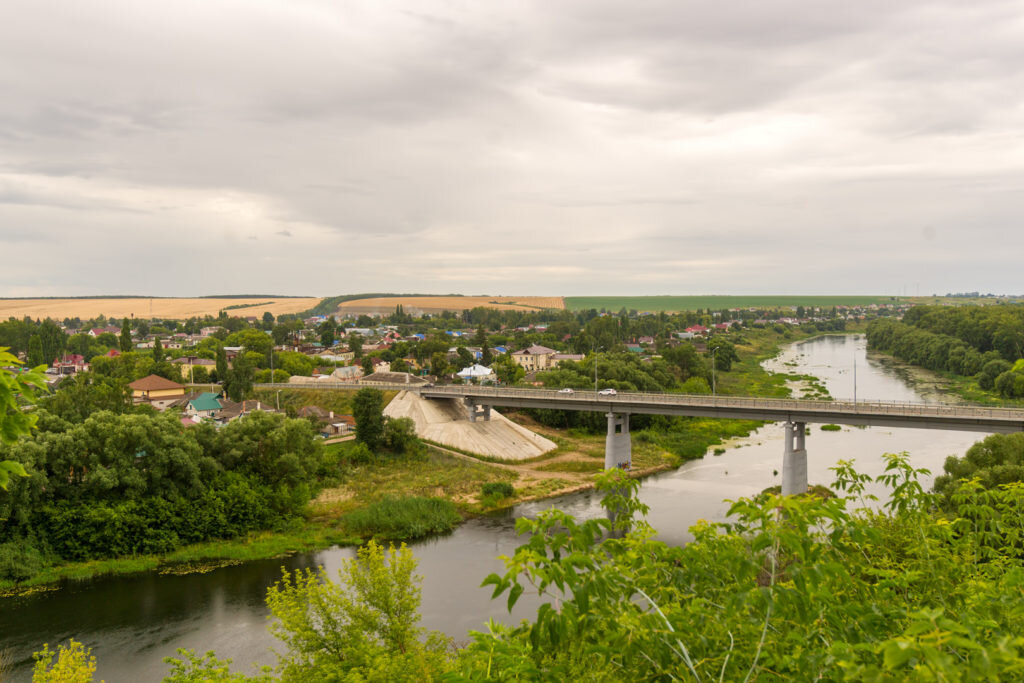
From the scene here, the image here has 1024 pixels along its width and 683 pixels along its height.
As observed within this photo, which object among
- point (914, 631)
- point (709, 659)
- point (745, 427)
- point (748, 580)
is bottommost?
point (745, 427)

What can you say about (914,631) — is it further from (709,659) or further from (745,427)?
(745,427)

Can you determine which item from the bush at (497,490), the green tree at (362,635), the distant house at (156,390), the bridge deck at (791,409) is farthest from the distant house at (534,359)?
the green tree at (362,635)

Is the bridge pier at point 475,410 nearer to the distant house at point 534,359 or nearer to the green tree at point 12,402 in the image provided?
the distant house at point 534,359

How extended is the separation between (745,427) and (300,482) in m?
57.0

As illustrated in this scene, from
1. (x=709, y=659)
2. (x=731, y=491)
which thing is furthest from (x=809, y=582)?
(x=731, y=491)

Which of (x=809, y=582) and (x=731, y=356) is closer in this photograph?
(x=809, y=582)

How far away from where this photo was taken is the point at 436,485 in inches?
2099

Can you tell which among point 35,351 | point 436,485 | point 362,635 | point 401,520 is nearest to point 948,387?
point 436,485

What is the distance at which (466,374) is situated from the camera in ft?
289

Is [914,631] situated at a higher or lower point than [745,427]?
higher

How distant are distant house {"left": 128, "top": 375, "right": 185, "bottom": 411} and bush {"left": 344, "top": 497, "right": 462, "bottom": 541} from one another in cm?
4189

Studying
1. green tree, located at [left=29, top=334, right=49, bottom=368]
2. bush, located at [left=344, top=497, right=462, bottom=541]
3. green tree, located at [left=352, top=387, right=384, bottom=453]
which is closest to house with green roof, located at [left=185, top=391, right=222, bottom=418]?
green tree, located at [left=352, top=387, right=384, bottom=453]

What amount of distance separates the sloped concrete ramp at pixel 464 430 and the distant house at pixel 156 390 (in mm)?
27664

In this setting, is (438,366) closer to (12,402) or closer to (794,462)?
(794,462)
